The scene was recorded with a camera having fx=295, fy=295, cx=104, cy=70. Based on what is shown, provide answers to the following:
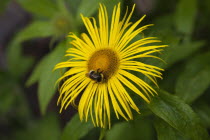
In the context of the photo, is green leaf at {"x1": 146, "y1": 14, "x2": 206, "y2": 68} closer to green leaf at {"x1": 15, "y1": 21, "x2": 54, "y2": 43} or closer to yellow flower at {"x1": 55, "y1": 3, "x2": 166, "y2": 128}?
yellow flower at {"x1": 55, "y1": 3, "x2": 166, "y2": 128}

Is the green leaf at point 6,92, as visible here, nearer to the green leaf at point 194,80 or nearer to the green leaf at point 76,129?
the green leaf at point 76,129

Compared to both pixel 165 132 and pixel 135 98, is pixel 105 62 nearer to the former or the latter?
pixel 135 98

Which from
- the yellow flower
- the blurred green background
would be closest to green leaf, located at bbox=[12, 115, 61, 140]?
the blurred green background

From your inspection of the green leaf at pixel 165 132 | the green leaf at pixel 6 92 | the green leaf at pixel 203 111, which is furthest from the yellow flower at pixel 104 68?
the green leaf at pixel 6 92

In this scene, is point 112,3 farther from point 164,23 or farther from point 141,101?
point 164,23

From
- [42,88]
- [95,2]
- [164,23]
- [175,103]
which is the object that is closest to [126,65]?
[175,103]

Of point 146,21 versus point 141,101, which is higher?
point 146,21

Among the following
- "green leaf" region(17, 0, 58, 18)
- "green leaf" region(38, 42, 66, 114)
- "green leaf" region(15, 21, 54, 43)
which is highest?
"green leaf" region(17, 0, 58, 18)
